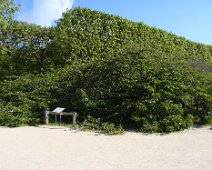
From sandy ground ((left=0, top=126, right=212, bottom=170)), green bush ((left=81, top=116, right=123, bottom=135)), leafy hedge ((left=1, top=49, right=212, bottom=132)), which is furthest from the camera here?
leafy hedge ((left=1, top=49, right=212, bottom=132))

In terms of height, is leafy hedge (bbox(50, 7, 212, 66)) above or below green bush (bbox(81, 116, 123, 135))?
above

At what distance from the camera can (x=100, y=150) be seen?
736 cm

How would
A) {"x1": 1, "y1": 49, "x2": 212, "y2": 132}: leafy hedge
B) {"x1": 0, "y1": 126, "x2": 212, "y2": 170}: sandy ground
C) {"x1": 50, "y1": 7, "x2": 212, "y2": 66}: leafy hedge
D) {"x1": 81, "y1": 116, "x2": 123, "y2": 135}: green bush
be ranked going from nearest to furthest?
1. {"x1": 0, "y1": 126, "x2": 212, "y2": 170}: sandy ground
2. {"x1": 81, "y1": 116, "x2": 123, "y2": 135}: green bush
3. {"x1": 1, "y1": 49, "x2": 212, "y2": 132}: leafy hedge
4. {"x1": 50, "y1": 7, "x2": 212, "y2": 66}: leafy hedge

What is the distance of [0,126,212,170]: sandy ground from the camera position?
20.2 ft

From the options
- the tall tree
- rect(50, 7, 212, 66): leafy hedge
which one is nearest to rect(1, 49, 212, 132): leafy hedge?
rect(50, 7, 212, 66): leafy hedge

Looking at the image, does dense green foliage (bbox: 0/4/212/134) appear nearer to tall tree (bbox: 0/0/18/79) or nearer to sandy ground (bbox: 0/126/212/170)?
sandy ground (bbox: 0/126/212/170)

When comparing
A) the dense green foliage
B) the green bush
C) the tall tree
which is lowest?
the green bush

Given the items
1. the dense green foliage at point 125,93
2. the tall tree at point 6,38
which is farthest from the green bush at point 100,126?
the tall tree at point 6,38

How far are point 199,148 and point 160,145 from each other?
0.87 metres

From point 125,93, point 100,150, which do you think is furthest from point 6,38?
point 100,150

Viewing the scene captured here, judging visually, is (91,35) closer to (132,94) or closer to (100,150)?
(132,94)

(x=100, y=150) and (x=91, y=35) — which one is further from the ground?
(x=91, y=35)

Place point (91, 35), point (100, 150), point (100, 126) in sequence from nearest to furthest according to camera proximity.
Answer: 1. point (100, 150)
2. point (100, 126)
3. point (91, 35)

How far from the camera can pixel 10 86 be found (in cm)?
1226
